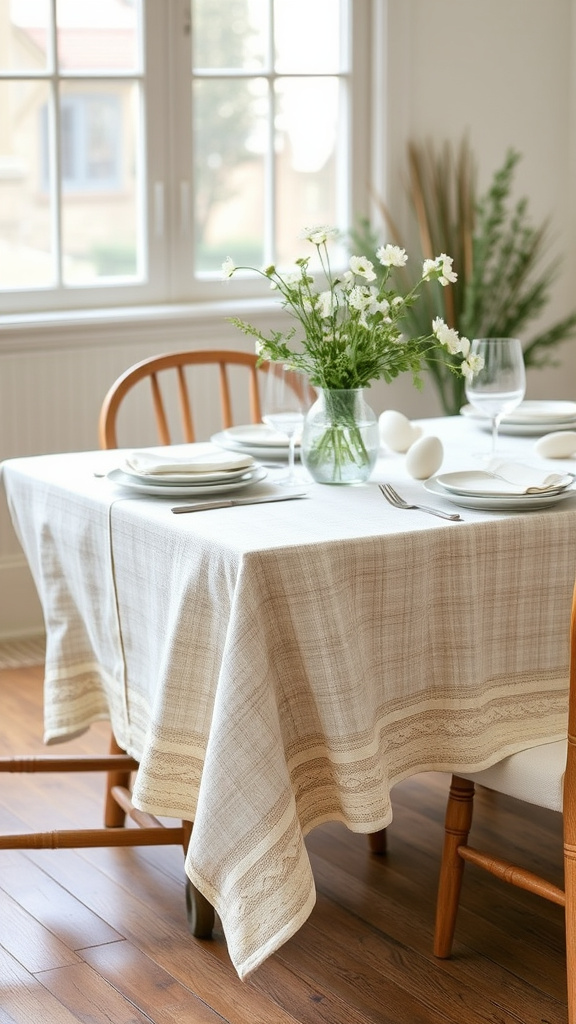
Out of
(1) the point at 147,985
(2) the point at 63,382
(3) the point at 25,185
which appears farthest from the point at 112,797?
(3) the point at 25,185

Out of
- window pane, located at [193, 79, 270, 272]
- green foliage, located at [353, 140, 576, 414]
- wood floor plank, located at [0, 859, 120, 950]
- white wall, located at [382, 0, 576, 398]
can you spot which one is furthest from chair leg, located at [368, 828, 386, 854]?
white wall, located at [382, 0, 576, 398]

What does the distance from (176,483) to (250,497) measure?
115mm

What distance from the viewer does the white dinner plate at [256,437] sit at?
2.38m

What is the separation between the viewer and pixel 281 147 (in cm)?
422

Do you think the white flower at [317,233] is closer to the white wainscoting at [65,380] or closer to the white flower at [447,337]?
the white flower at [447,337]

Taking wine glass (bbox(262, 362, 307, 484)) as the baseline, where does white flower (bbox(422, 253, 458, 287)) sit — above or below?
above

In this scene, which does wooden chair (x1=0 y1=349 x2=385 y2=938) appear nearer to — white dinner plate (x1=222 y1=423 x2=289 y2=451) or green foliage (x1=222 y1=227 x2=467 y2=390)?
white dinner plate (x1=222 y1=423 x2=289 y2=451)

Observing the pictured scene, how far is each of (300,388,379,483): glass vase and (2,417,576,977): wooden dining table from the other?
0.22ft

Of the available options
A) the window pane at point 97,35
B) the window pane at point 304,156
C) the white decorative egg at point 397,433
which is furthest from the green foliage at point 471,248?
the white decorative egg at point 397,433

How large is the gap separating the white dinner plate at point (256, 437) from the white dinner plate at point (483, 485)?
13.5 inches

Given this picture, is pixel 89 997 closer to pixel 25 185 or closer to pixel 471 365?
pixel 471 365

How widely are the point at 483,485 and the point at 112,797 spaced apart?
962mm

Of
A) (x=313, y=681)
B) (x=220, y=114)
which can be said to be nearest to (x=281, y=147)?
(x=220, y=114)

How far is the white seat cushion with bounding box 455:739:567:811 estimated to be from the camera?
1.84 m
